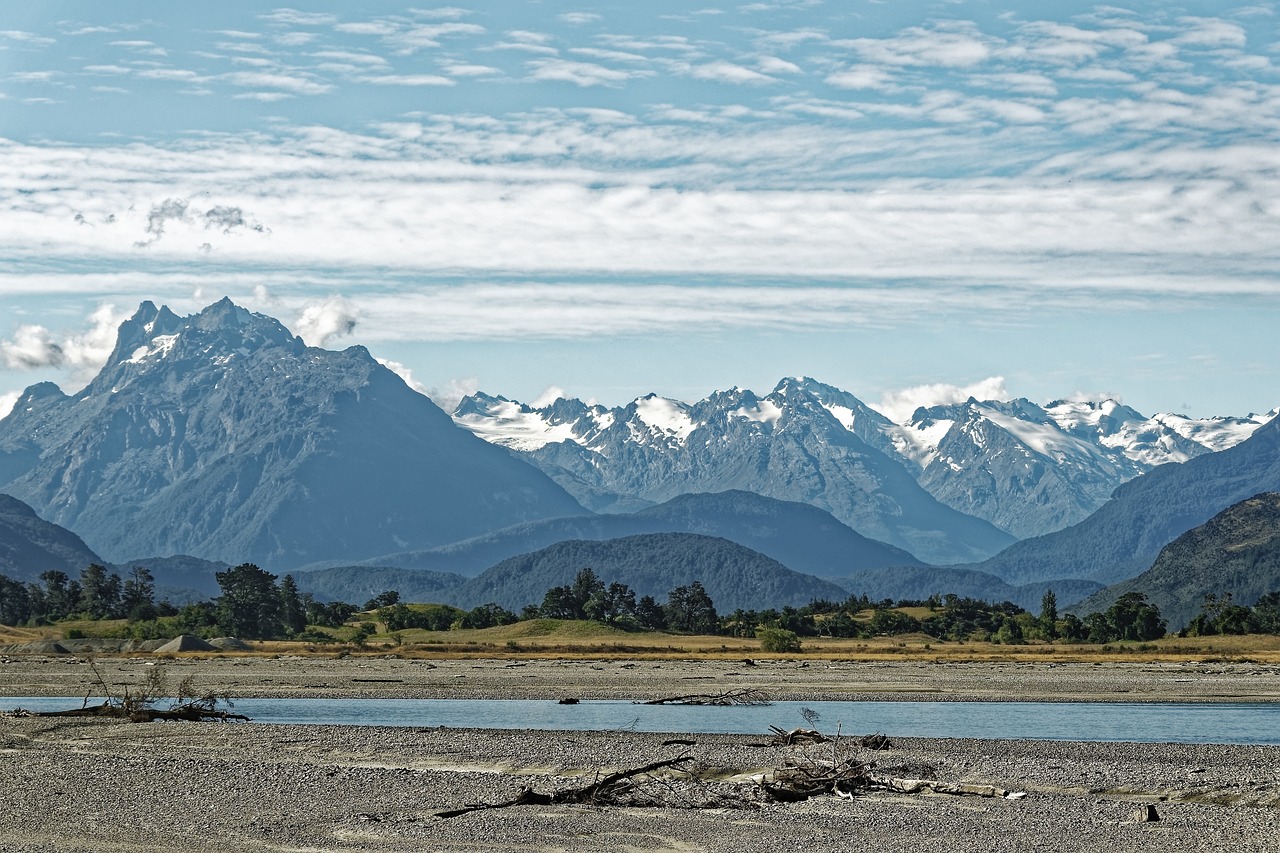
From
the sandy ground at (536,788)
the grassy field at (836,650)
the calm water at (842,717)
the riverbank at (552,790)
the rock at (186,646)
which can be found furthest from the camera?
the rock at (186,646)

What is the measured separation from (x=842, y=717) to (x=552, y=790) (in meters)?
36.8

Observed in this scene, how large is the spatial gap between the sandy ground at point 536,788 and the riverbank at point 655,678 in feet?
90.6

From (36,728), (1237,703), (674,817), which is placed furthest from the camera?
(1237,703)

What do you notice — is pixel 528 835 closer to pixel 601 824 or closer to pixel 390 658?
pixel 601 824

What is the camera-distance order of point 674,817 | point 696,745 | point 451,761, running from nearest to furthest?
point 674,817, point 451,761, point 696,745

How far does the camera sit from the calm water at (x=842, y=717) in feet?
234

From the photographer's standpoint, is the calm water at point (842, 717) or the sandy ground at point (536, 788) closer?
the sandy ground at point (536, 788)

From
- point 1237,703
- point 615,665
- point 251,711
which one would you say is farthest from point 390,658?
point 1237,703

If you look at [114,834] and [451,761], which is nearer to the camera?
[114,834]

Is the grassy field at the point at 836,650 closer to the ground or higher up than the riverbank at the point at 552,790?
closer to the ground

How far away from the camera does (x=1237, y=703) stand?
9456cm

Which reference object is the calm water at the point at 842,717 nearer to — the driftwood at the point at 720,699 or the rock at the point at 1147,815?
the driftwood at the point at 720,699

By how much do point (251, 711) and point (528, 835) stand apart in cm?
4818

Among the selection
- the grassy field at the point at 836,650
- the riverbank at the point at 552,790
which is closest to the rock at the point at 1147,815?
the riverbank at the point at 552,790
